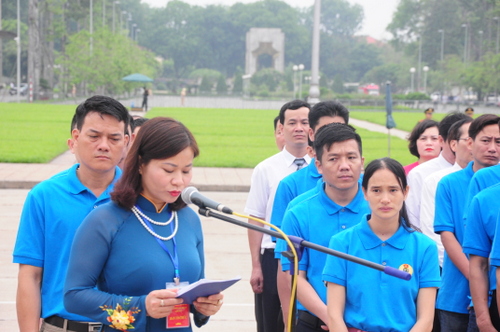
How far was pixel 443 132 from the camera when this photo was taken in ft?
20.0

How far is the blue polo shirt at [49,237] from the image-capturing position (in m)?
3.42

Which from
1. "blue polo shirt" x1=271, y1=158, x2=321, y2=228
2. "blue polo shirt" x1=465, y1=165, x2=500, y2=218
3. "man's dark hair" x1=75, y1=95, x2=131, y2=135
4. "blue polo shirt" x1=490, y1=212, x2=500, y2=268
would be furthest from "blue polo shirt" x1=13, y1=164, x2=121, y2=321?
"blue polo shirt" x1=465, y1=165, x2=500, y2=218

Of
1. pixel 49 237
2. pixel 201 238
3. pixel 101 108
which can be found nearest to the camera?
pixel 201 238

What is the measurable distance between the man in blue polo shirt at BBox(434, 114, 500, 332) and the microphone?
2.18 meters

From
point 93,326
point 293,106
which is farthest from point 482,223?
point 93,326

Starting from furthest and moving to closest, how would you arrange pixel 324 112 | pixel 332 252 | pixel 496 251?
pixel 324 112 < pixel 496 251 < pixel 332 252

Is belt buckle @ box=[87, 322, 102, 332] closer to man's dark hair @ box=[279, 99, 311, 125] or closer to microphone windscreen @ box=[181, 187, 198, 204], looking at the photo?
microphone windscreen @ box=[181, 187, 198, 204]

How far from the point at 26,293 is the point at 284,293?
5.41 ft

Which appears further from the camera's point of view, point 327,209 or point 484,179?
point 484,179

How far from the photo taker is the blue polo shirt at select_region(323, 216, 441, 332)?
346 cm

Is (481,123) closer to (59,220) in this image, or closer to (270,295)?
(270,295)

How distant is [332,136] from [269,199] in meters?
1.32

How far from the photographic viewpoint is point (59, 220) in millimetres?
3432

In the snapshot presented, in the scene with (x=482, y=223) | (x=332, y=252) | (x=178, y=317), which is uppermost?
(x=332, y=252)
